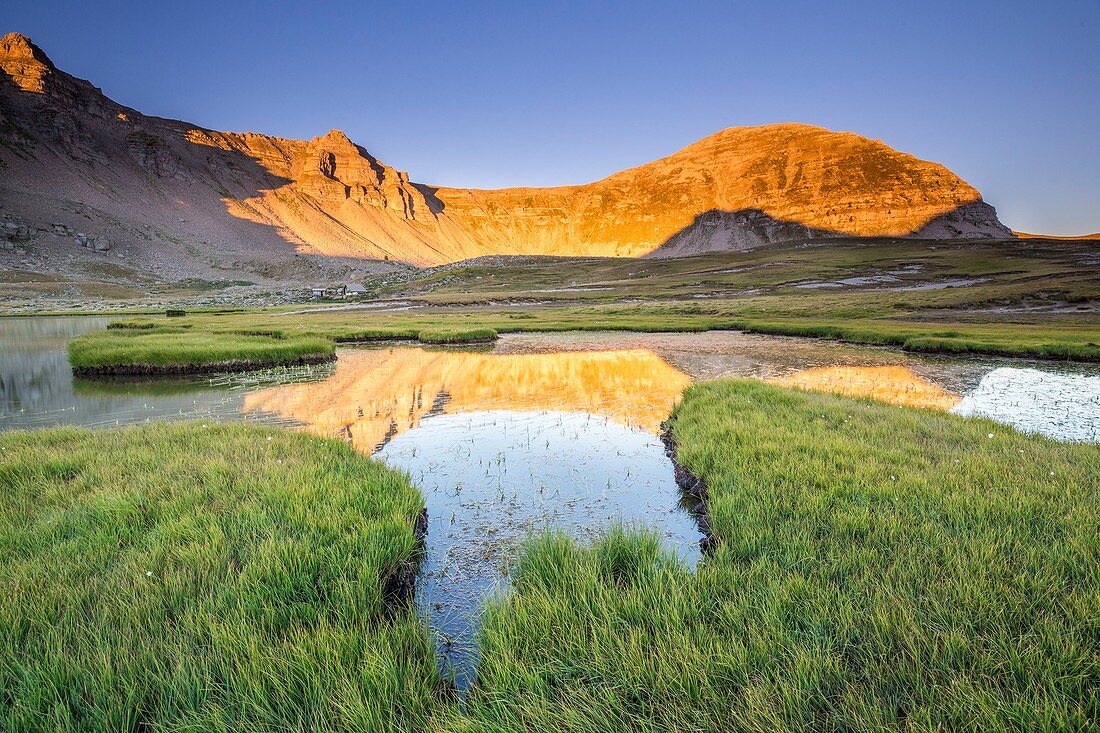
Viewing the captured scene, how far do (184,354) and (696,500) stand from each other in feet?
70.9

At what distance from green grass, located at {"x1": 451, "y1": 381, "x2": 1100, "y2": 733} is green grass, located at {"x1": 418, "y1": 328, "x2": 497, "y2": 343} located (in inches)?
1068

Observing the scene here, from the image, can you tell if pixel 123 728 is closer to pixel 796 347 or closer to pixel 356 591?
pixel 356 591

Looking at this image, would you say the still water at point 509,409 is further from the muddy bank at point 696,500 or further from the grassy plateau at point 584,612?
the grassy plateau at point 584,612

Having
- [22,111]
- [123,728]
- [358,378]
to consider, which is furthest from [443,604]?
[22,111]

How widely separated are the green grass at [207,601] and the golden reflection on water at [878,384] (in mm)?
13272

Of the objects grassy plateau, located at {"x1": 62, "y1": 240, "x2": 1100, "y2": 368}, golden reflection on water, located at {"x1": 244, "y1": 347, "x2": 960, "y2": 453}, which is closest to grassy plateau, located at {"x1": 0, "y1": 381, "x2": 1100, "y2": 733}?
golden reflection on water, located at {"x1": 244, "y1": 347, "x2": 960, "y2": 453}

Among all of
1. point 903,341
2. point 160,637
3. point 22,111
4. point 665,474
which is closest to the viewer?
point 160,637

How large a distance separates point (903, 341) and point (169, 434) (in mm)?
33681

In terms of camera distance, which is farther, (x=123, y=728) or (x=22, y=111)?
(x=22, y=111)

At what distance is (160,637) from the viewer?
339 cm

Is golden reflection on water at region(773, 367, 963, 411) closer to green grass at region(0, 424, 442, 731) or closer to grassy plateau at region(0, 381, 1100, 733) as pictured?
grassy plateau at region(0, 381, 1100, 733)

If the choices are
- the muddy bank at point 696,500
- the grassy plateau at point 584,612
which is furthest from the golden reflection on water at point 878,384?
the grassy plateau at point 584,612

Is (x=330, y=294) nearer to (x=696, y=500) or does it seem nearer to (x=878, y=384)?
(x=878, y=384)

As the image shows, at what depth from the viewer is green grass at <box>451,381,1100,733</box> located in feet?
8.61
